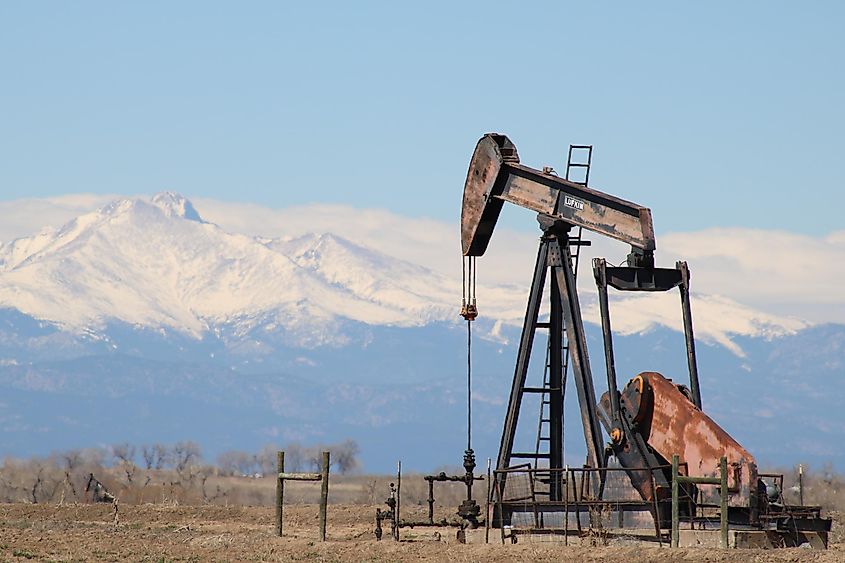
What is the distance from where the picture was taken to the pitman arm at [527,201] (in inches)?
1088

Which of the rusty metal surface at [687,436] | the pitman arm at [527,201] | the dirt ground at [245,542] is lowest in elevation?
the dirt ground at [245,542]

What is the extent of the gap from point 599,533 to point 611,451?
180 cm

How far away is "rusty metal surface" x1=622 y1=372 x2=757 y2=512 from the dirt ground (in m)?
1.47

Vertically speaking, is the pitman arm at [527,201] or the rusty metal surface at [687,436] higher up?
the pitman arm at [527,201]

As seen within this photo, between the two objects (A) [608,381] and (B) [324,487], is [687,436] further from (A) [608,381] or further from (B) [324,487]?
(B) [324,487]

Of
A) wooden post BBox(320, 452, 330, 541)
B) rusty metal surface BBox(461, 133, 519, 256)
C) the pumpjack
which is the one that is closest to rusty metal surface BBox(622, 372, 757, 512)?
the pumpjack

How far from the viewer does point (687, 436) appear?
87.6ft

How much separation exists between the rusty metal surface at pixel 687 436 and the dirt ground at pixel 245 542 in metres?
1.47

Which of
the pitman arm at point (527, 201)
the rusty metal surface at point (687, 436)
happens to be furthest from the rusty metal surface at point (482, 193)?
the rusty metal surface at point (687, 436)

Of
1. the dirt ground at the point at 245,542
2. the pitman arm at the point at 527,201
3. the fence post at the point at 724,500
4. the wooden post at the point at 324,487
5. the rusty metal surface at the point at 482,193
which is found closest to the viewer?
the fence post at the point at 724,500

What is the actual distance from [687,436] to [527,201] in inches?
201

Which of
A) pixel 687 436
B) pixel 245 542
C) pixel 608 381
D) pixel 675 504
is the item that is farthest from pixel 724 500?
pixel 245 542

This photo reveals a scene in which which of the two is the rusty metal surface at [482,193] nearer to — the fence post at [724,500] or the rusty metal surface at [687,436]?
the rusty metal surface at [687,436]

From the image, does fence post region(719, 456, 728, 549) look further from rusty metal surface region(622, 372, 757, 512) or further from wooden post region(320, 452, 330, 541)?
wooden post region(320, 452, 330, 541)
